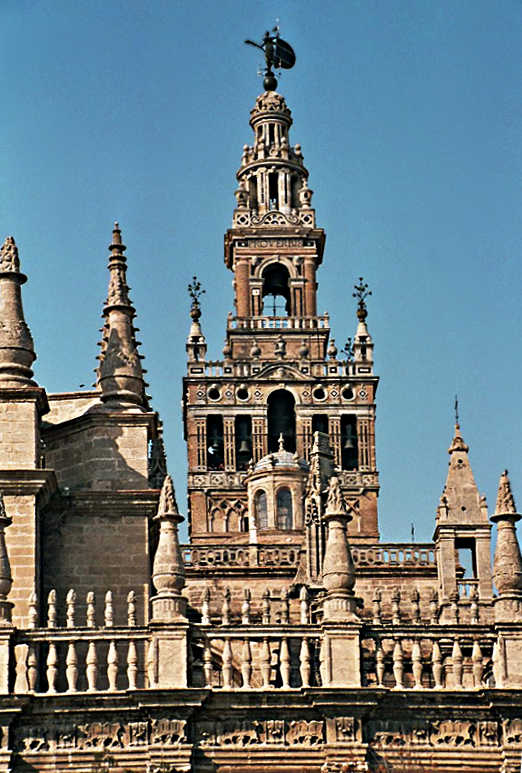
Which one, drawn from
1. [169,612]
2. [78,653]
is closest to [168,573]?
[169,612]

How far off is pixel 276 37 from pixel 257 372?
20.2 meters

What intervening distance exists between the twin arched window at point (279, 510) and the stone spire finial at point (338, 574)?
42.1 meters

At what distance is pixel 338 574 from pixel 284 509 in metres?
43.5

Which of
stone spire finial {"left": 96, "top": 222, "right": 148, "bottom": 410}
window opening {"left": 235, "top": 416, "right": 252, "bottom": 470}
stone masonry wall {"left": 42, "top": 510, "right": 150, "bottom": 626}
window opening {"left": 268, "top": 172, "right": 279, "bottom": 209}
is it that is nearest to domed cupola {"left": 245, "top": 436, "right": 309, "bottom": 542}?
→ window opening {"left": 235, "top": 416, "right": 252, "bottom": 470}

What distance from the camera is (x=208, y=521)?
9750 centimetres

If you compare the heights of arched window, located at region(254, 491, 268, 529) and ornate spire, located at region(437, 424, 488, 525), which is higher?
arched window, located at region(254, 491, 268, 529)

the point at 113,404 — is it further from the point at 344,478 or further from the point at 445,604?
the point at 344,478

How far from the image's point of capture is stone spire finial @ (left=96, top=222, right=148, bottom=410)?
51438 millimetres

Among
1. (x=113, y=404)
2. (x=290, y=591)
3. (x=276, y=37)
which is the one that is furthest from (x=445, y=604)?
(x=276, y=37)

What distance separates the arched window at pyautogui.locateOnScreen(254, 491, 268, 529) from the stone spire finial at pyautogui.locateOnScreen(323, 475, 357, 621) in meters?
43.3

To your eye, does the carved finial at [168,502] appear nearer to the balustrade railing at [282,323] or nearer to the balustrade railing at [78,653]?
the balustrade railing at [78,653]

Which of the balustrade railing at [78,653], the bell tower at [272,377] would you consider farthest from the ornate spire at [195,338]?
the balustrade railing at [78,653]

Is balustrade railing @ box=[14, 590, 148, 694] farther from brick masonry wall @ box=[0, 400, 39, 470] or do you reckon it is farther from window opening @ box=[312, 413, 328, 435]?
window opening @ box=[312, 413, 328, 435]

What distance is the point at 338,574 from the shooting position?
4562 cm
